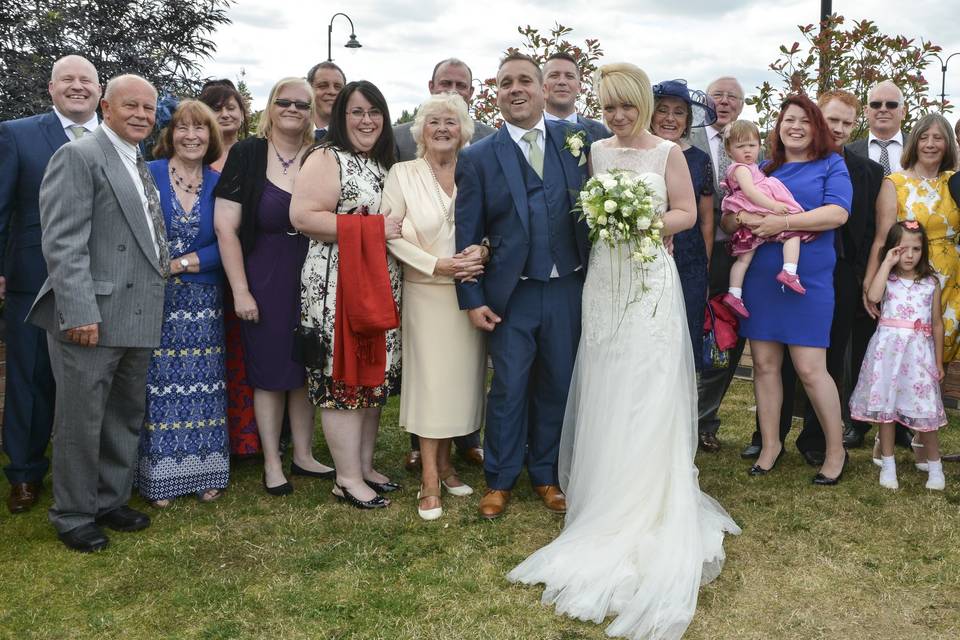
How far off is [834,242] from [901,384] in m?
0.93

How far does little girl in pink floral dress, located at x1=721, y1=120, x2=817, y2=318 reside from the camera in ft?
16.2

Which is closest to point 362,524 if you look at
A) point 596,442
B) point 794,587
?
point 596,442

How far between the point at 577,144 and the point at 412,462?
243 cm

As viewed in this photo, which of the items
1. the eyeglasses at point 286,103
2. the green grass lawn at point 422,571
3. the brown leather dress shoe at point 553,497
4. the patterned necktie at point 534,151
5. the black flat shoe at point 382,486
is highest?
the eyeglasses at point 286,103

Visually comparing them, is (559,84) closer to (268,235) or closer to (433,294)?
(433,294)

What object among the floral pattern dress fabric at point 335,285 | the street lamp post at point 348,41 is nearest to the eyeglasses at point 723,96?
the floral pattern dress fabric at point 335,285

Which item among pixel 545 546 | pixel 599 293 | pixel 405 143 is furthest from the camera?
pixel 405 143

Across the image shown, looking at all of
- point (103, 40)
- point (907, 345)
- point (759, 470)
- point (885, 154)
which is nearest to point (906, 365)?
point (907, 345)

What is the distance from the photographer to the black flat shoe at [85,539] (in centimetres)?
421

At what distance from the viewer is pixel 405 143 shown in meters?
5.50

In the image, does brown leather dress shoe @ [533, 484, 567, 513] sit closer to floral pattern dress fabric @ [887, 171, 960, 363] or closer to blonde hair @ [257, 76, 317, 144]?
blonde hair @ [257, 76, 317, 144]

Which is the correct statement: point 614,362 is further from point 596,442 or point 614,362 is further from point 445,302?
point 445,302

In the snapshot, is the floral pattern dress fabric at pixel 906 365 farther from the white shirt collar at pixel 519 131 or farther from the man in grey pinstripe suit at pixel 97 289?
the man in grey pinstripe suit at pixel 97 289

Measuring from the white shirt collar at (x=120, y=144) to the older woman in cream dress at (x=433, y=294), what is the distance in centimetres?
129
